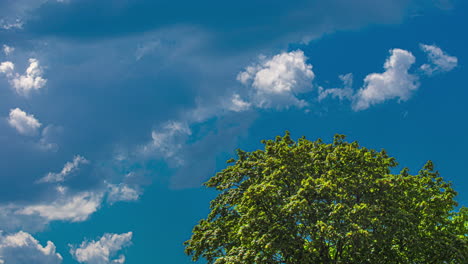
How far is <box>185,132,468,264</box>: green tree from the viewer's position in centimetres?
2759

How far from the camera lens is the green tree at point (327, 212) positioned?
2759 cm

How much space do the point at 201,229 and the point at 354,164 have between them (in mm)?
12785

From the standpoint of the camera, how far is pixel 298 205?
87.0ft

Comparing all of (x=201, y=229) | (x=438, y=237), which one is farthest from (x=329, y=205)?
(x=201, y=229)

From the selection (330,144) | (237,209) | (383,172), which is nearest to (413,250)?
(383,172)

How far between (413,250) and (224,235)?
13.3 metres

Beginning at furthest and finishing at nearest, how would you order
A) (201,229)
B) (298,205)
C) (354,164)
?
1. (201,229)
2. (354,164)
3. (298,205)

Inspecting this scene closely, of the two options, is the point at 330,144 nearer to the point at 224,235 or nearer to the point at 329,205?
the point at 329,205

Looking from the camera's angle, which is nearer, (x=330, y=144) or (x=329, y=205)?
(x=329, y=205)

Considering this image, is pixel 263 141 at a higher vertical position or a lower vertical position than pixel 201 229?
higher

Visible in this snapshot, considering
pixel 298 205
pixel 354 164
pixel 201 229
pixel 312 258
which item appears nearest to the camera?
pixel 298 205

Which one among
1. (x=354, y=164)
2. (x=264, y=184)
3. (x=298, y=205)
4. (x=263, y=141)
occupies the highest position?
(x=263, y=141)

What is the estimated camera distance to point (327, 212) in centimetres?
2933

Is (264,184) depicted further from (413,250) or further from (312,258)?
(413,250)
